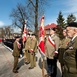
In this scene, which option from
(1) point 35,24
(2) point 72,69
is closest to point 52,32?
(2) point 72,69

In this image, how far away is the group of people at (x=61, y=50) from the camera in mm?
3982

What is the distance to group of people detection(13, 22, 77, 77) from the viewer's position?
398 centimetres

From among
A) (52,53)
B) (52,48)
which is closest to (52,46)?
(52,48)

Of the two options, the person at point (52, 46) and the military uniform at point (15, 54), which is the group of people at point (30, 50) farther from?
the person at point (52, 46)

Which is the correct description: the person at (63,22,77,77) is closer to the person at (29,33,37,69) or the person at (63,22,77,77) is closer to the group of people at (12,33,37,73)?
the group of people at (12,33,37,73)

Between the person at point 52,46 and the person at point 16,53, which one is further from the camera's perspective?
the person at point 16,53

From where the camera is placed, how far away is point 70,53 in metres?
3.98

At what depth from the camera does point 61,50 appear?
6488 mm

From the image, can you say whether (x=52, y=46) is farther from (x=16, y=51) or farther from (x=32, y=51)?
(x=32, y=51)

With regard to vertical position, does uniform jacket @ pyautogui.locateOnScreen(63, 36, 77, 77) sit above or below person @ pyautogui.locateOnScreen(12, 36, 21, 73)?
above

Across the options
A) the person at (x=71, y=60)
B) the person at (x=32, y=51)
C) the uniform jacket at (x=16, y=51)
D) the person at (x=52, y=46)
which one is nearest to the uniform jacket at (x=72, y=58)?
the person at (x=71, y=60)

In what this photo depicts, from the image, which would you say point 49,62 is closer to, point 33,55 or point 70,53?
point 33,55

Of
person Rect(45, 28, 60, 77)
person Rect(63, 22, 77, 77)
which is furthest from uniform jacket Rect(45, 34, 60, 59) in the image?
person Rect(63, 22, 77, 77)

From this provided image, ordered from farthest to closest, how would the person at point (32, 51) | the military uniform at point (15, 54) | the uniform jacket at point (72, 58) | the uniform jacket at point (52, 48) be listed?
the person at point (32, 51)
the military uniform at point (15, 54)
the uniform jacket at point (52, 48)
the uniform jacket at point (72, 58)
